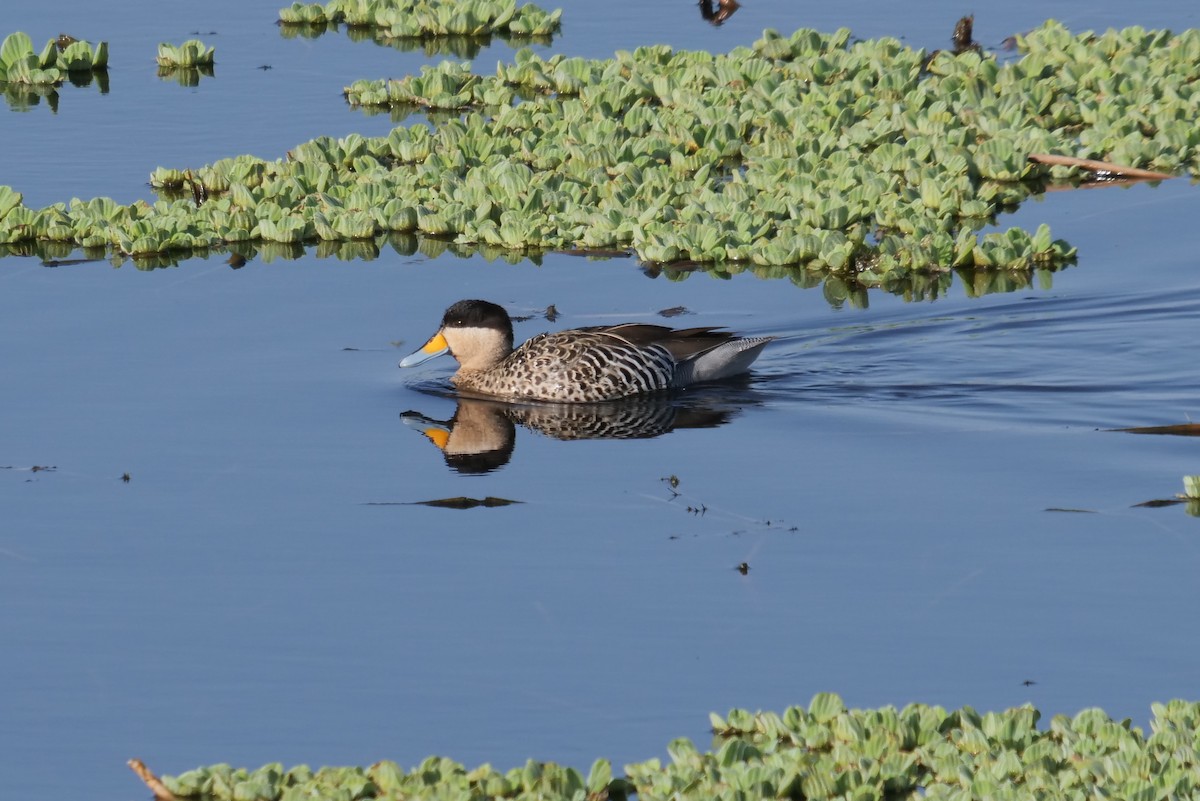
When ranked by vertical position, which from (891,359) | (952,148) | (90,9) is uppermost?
(90,9)

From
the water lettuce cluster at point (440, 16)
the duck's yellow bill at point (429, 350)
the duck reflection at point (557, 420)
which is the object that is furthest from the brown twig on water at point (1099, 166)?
the water lettuce cluster at point (440, 16)

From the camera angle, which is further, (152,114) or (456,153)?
(152,114)

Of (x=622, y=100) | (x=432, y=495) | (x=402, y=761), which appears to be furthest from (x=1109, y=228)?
(x=402, y=761)

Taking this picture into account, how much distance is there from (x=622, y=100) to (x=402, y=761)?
1072 centimetres

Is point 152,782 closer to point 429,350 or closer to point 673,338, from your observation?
point 429,350

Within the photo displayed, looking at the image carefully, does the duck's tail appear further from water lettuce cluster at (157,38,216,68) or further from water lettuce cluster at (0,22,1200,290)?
water lettuce cluster at (157,38,216,68)

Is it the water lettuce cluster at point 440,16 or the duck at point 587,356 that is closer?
the duck at point 587,356

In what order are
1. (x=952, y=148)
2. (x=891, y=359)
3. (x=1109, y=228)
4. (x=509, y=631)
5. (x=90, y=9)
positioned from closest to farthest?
(x=509, y=631) < (x=891, y=359) < (x=1109, y=228) < (x=952, y=148) < (x=90, y=9)

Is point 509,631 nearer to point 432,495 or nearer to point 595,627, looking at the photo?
point 595,627

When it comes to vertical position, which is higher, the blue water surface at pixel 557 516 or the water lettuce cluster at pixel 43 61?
the water lettuce cluster at pixel 43 61

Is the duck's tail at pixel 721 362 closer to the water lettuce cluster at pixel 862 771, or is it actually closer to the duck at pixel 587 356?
the duck at pixel 587 356

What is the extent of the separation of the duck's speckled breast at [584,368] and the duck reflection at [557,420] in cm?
8

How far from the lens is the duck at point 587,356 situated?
456 inches

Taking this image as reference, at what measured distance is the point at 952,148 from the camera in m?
15.3
